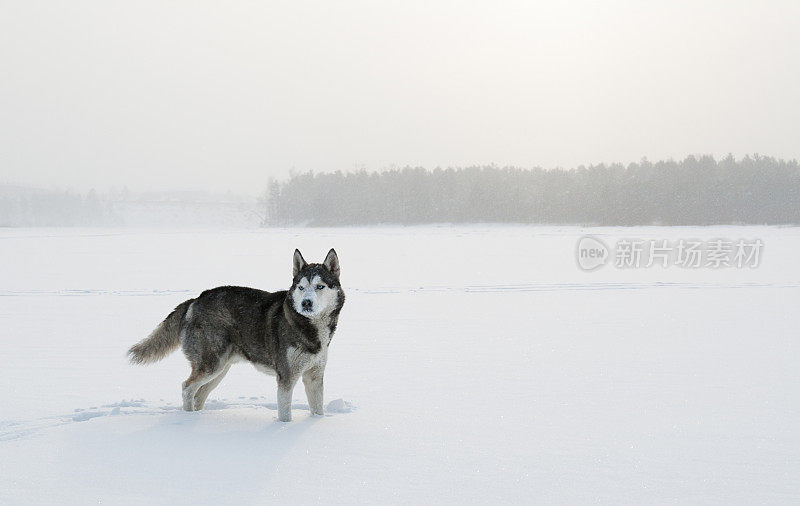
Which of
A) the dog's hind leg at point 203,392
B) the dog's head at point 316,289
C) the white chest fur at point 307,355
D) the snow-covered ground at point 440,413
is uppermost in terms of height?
the dog's head at point 316,289

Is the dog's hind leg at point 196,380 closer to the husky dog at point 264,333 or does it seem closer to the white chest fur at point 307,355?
the husky dog at point 264,333

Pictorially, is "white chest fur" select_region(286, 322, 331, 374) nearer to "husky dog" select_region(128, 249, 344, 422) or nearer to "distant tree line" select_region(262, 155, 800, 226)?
"husky dog" select_region(128, 249, 344, 422)

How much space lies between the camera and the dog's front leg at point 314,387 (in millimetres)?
6395

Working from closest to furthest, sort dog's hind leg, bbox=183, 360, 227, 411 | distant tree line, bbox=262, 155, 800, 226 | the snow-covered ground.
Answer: the snow-covered ground
dog's hind leg, bbox=183, 360, 227, 411
distant tree line, bbox=262, 155, 800, 226

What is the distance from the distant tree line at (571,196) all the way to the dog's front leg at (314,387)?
100737 mm

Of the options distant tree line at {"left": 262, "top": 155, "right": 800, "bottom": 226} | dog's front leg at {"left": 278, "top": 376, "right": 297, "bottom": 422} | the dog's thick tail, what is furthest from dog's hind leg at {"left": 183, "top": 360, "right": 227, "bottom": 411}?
distant tree line at {"left": 262, "top": 155, "right": 800, "bottom": 226}

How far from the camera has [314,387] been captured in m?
6.44

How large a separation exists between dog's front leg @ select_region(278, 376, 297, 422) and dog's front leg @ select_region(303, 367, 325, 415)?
0.27 metres

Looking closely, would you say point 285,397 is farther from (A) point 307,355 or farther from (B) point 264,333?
(B) point 264,333

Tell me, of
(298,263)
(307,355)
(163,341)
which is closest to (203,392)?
(163,341)

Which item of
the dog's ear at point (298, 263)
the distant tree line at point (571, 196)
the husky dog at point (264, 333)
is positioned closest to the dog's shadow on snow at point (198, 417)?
the husky dog at point (264, 333)

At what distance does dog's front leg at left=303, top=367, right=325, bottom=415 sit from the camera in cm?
639

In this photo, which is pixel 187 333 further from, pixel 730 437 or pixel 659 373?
pixel 659 373

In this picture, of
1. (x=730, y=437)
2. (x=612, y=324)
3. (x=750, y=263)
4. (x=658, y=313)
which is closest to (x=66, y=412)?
(x=730, y=437)
